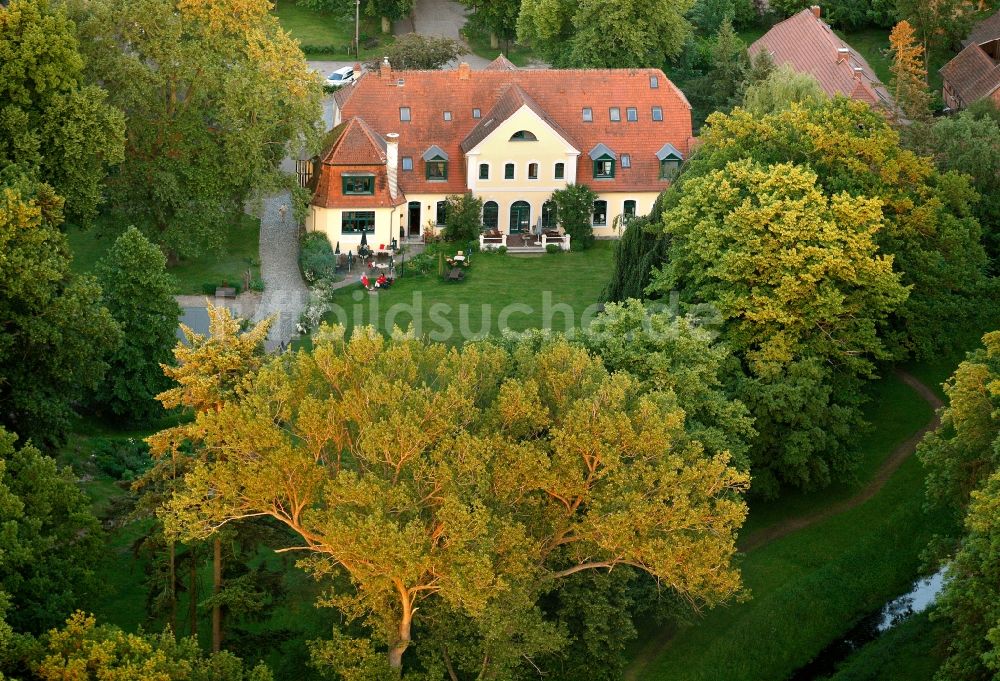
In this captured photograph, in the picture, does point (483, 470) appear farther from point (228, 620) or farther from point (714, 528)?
point (228, 620)

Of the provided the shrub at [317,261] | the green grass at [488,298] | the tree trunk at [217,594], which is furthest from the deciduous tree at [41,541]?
the shrub at [317,261]

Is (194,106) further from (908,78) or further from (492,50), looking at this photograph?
(908,78)

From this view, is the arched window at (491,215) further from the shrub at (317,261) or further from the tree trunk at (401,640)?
the tree trunk at (401,640)

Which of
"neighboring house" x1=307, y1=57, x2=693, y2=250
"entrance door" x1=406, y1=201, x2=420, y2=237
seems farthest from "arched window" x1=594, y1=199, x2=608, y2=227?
"entrance door" x1=406, y1=201, x2=420, y2=237

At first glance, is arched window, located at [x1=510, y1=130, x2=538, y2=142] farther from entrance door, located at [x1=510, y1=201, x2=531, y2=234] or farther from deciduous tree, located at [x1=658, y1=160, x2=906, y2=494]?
deciduous tree, located at [x1=658, y1=160, x2=906, y2=494]

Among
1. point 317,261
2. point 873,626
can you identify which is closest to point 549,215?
point 317,261

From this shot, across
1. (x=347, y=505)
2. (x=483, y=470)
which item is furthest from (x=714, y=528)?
(x=347, y=505)
